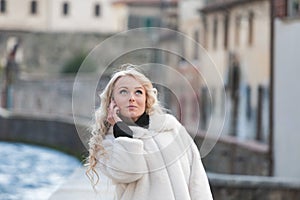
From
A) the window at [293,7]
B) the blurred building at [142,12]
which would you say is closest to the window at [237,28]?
the window at [293,7]

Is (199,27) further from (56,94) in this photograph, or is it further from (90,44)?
(90,44)

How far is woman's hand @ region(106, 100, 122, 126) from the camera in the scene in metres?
3.43

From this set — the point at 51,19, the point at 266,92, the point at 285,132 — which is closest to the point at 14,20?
the point at 51,19

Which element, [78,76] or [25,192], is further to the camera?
[25,192]

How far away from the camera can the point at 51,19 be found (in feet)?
211

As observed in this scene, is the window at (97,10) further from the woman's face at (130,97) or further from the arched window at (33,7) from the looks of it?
the woman's face at (130,97)

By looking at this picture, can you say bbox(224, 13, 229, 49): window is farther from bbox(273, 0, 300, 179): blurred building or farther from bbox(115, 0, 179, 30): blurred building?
bbox(115, 0, 179, 30): blurred building

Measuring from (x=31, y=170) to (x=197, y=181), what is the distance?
12.7 m

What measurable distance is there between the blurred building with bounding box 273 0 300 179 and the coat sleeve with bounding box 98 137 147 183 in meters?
9.98

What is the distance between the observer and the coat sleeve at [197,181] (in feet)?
11.4

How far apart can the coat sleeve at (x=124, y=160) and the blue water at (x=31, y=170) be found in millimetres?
5363

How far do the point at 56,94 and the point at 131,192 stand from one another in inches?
1573

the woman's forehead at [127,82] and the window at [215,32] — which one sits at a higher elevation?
the woman's forehead at [127,82]

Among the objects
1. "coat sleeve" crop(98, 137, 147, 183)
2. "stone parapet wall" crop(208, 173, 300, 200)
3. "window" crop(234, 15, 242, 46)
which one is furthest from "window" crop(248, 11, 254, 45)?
"coat sleeve" crop(98, 137, 147, 183)
